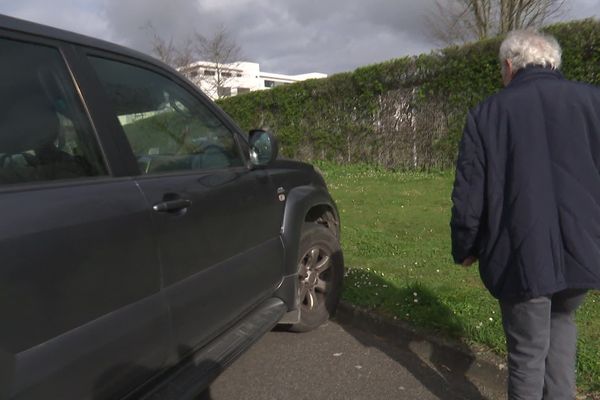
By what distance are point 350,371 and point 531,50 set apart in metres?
2.18

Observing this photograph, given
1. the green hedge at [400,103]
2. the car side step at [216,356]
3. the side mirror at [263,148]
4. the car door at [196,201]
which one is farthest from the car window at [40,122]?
the green hedge at [400,103]

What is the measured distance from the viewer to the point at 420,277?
4.71m

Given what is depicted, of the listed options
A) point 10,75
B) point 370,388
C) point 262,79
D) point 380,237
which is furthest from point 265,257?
point 262,79

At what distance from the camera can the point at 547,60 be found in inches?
89.4

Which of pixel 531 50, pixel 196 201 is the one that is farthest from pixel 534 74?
pixel 196 201

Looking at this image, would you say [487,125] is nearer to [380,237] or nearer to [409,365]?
[409,365]

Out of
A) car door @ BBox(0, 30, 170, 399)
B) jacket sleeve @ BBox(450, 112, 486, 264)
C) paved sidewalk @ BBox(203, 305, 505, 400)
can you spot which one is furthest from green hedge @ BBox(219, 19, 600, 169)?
car door @ BBox(0, 30, 170, 399)

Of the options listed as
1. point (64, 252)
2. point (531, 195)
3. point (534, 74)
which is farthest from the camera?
point (534, 74)

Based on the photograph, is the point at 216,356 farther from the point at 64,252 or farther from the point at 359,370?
the point at 359,370

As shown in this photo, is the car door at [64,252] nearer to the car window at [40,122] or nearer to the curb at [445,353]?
the car window at [40,122]

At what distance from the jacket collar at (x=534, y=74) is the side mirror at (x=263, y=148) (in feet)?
4.82

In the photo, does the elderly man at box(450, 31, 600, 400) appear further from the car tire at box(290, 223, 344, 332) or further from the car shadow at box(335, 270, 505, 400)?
the car tire at box(290, 223, 344, 332)

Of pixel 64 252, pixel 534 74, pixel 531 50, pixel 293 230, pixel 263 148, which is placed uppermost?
pixel 531 50

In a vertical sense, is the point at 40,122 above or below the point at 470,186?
above
